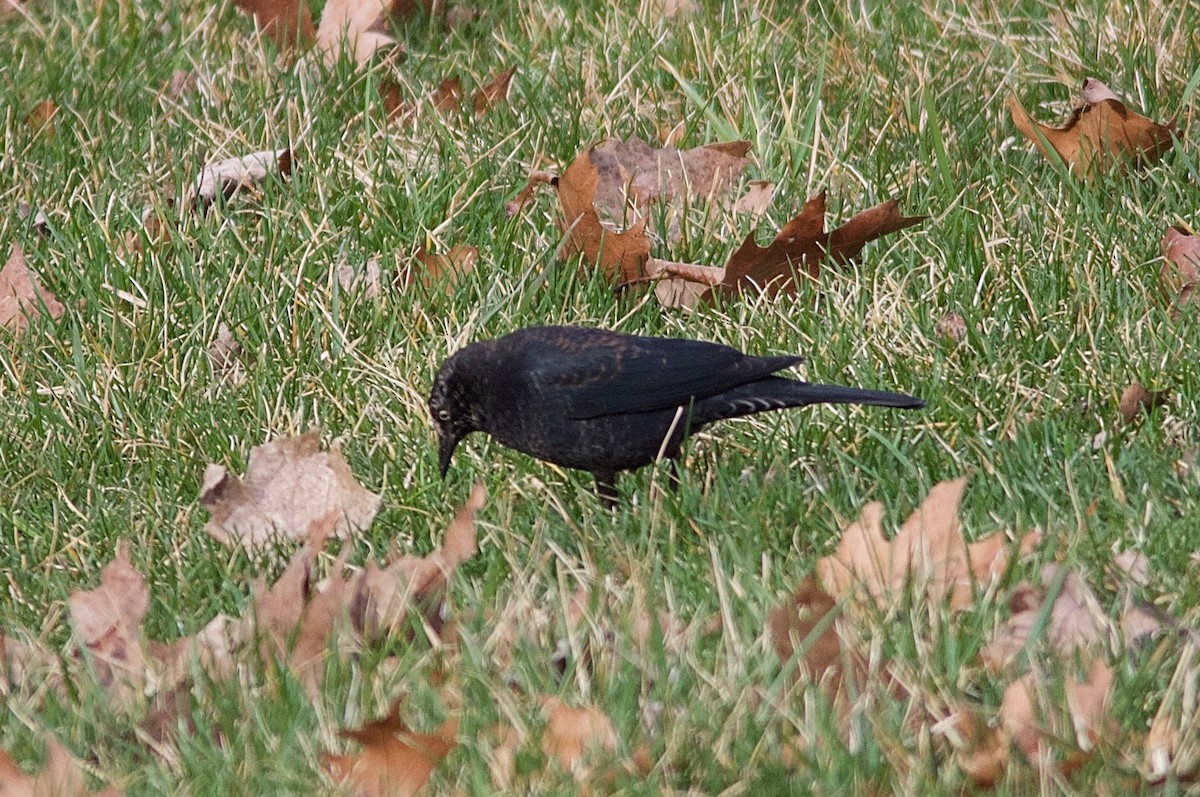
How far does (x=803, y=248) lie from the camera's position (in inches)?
165

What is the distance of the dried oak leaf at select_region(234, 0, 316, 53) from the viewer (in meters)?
5.58

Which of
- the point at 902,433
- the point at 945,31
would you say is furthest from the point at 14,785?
the point at 945,31

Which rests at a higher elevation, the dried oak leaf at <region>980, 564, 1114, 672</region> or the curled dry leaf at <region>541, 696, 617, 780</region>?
the curled dry leaf at <region>541, 696, 617, 780</region>

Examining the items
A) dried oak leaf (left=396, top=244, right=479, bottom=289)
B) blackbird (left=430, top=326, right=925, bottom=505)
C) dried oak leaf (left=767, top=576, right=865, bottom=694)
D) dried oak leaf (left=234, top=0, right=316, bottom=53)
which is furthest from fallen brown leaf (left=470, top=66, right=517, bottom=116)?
dried oak leaf (left=767, top=576, right=865, bottom=694)

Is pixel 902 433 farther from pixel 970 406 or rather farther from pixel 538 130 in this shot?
pixel 538 130

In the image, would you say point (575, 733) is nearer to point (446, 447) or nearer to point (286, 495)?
point (286, 495)

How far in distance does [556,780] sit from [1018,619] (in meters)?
0.80

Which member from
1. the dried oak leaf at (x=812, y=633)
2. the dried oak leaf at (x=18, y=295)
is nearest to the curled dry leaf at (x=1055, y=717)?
the dried oak leaf at (x=812, y=633)

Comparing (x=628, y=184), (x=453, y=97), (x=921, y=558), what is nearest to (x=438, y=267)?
(x=628, y=184)

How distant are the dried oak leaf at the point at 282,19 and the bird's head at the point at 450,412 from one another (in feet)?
7.80

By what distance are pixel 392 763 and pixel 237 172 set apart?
2.86 meters

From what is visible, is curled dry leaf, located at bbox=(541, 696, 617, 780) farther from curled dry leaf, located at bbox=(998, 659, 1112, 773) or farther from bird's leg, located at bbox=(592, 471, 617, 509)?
bird's leg, located at bbox=(592, 471, 617, 509)

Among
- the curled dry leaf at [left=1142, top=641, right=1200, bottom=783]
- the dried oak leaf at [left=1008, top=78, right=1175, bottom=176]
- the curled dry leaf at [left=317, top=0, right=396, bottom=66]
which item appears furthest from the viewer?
the curled dry leaf at [left=317, top=0, right=396, bottom=66]

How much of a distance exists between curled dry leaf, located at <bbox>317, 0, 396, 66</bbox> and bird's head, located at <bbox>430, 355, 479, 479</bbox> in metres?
2.19
